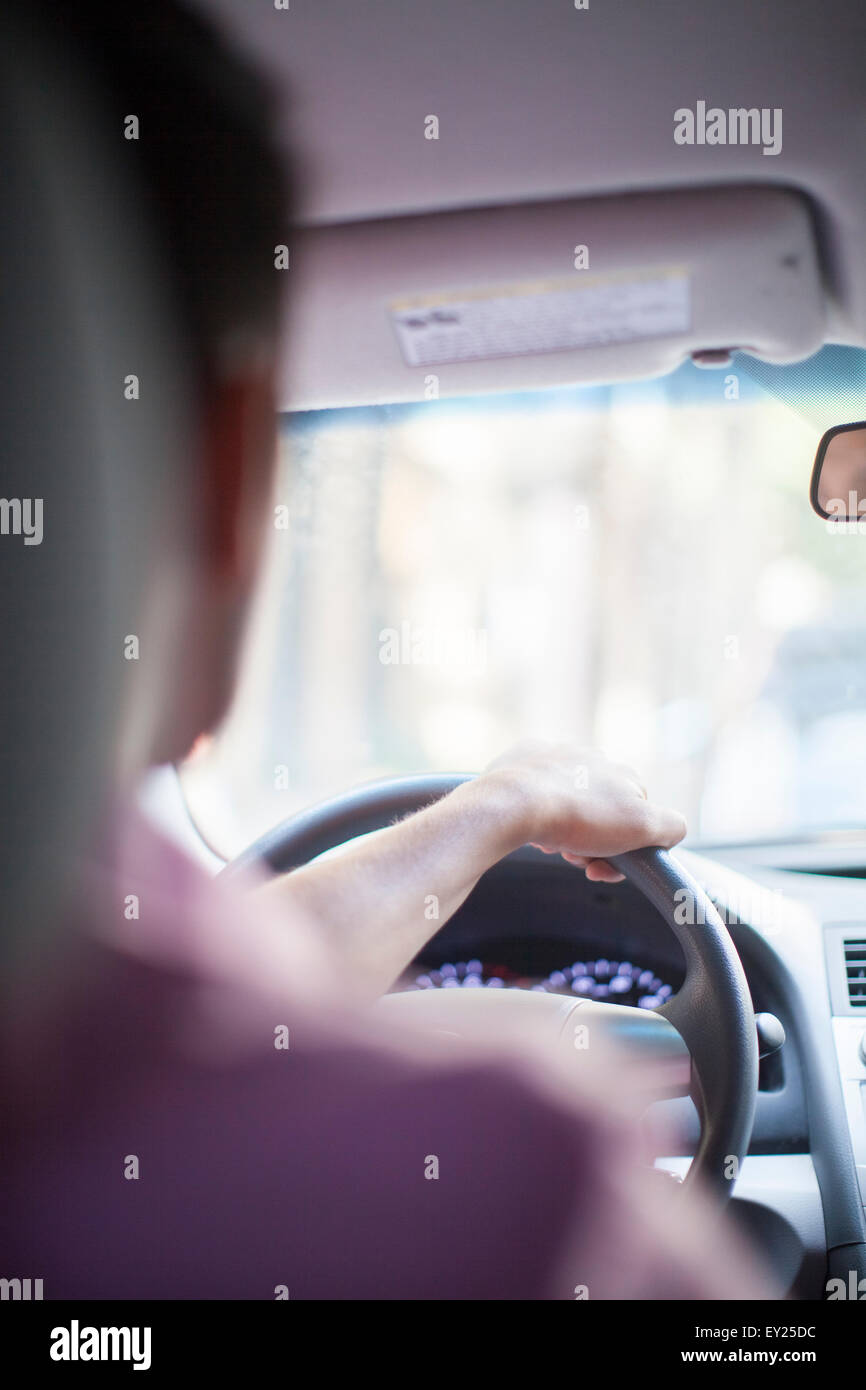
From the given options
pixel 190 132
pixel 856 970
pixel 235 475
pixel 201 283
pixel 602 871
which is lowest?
pixel 856 970

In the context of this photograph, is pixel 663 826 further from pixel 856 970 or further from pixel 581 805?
pixel 856 970

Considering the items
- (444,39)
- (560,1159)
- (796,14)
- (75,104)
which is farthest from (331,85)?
(560,1159)

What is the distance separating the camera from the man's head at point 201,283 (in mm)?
881

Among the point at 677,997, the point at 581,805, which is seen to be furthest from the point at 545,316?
the point at 677,997

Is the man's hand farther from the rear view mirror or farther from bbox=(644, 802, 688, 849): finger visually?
the rear view mirror

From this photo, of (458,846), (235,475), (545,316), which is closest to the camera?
(458,846)

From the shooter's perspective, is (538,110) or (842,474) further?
(842,474)

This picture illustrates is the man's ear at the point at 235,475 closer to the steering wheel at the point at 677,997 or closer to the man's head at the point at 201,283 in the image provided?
the man's head at the point at 201,283

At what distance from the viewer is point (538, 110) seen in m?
0.97

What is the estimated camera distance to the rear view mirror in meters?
1.19

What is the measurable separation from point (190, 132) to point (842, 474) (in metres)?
0.82

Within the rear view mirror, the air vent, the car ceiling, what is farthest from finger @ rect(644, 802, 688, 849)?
the car ceiling

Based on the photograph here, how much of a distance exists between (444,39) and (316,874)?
0.79 meters
